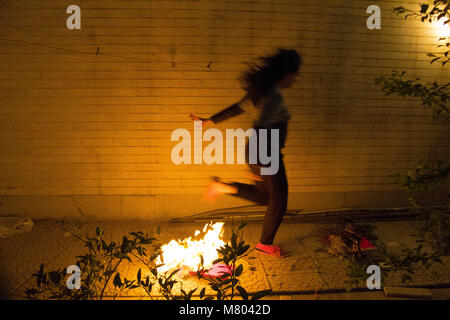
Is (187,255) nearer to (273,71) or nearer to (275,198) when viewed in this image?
(275,198)

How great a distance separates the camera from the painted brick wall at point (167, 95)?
482 centimetres

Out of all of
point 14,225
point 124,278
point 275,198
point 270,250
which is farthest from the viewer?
point 14,225

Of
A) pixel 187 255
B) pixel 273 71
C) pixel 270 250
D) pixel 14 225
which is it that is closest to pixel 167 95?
pixel 273 71

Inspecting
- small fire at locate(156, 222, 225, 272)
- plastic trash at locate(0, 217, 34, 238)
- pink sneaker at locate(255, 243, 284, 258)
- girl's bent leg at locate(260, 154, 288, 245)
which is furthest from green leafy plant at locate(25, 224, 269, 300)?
plastic trash at locate(0, 217, 34, 238)

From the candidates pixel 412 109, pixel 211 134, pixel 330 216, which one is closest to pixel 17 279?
pixel 211 134

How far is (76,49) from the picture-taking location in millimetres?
4836

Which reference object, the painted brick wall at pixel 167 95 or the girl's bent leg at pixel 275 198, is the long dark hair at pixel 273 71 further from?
the painted brick wall at pixel 167 95

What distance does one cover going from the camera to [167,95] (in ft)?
16.3

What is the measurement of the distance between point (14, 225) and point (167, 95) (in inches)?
117

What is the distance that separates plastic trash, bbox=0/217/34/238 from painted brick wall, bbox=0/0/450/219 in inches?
7.1

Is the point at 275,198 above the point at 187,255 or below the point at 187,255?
above

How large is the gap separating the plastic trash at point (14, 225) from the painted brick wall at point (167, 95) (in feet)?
0.59

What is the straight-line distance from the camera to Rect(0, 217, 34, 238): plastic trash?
462 centimetres

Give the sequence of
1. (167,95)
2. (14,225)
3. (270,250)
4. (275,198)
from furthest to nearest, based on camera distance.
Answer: (167,95) < (14,225) < (270,250) < (275,198)
